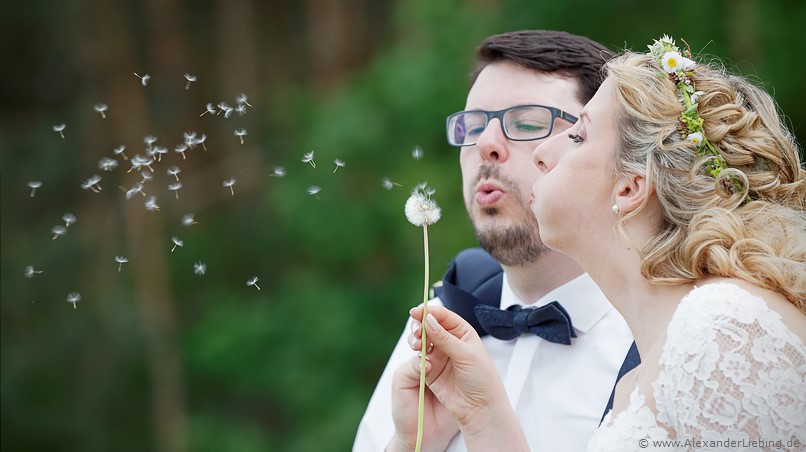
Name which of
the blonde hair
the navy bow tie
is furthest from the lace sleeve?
the navy bow tie

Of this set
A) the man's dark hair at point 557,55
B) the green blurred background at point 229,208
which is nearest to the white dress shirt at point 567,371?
the man's dark hair at point 557,55

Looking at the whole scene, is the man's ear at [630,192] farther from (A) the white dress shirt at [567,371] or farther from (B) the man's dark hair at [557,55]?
(B) the man's dark hair at [557,55]

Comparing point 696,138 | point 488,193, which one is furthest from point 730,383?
point 488,193

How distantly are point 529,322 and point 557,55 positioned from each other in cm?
112

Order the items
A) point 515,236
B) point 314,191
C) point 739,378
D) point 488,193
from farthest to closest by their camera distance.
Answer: point 488,193 < point 515,236 < point 314,191 < point 739,378

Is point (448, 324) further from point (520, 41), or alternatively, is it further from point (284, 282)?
point (284, 282)

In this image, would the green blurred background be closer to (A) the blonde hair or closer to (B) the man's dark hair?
(B) the man's dark hair

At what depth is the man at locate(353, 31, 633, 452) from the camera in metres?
3.36

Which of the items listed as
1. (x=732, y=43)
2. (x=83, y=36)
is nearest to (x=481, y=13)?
(x=732, y=43)

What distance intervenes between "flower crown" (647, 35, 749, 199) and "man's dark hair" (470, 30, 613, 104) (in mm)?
830

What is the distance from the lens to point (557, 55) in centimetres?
372

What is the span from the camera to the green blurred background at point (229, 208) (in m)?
9.88

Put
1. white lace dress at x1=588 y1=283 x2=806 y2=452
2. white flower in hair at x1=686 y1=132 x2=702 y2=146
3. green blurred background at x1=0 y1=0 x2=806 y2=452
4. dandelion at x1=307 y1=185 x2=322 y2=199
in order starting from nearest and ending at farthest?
white lace dress at x1=588 y1=283 x2=806 y2=452, white flower in hair at x1=686 y1=132 x2=702 y2=146, dandelion at x1=307 y1=185 x2=322 y2=199, green blurred background at x1=0 y1=0 x2=806 y2=452

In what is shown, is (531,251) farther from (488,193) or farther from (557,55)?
(557,55)
